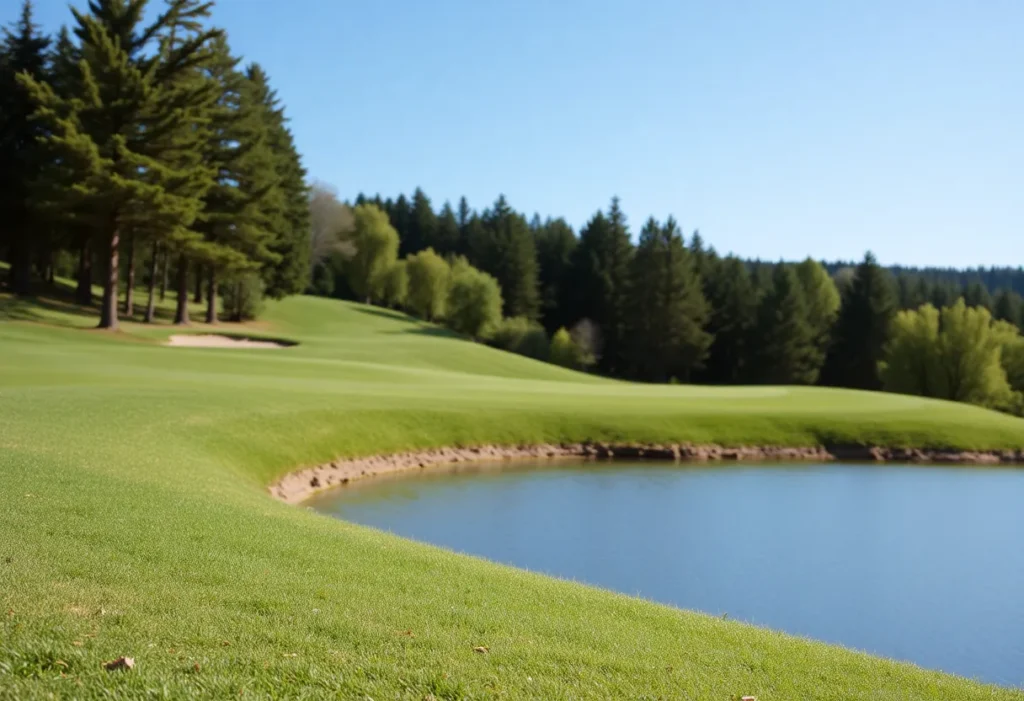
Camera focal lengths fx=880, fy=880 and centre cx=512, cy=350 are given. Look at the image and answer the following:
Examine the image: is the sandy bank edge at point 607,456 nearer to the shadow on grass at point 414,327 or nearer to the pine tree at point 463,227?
the shadow on grass at point 414,327

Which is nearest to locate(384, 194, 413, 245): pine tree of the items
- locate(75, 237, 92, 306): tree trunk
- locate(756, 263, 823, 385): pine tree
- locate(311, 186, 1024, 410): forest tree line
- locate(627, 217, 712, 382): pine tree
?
locate(311, 186, 1024, 410): forest tree line

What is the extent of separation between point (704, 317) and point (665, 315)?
437cm

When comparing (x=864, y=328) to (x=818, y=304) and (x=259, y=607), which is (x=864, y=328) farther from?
(x=259, y=607)

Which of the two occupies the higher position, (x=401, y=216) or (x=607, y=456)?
(x=401, y=216)

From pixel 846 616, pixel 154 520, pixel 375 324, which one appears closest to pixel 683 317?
pixel 375 324

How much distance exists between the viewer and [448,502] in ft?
66.1

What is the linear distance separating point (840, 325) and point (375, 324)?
42.1 m

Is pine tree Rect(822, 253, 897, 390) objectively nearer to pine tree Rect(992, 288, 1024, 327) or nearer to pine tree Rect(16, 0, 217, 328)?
pine tree Rect(992, 288, 1024, 327)

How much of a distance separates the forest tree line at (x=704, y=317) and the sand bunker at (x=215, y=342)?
28.2m

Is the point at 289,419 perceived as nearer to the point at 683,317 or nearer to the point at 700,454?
the point at 700,454

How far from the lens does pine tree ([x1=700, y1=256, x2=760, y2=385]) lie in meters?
78.6

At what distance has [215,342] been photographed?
43.7 m

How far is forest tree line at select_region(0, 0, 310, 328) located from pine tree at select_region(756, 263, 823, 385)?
43.6 metres

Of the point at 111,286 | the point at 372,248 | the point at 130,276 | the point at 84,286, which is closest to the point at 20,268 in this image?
the point at 84,286
